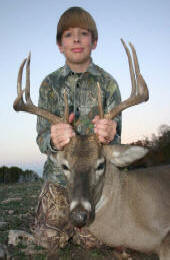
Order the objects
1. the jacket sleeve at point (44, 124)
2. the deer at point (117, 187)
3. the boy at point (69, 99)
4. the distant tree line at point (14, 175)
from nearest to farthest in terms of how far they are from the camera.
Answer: the deer at point (117, 187) → the jacket sleeve at point (44, 124) → the boy at point (69, 99) → the distant tree line at point (14, 175)

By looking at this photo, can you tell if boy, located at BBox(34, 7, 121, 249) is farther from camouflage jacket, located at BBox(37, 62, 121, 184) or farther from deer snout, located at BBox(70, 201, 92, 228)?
deer snout, located at BBox(70, 201, 92, 228)

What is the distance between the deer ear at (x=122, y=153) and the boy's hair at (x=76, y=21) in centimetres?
223

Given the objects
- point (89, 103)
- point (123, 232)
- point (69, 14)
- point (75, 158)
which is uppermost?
point (69, 14)

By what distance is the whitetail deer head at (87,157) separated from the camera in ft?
11.9

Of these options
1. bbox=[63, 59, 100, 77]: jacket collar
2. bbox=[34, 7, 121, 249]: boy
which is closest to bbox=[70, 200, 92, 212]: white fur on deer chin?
bbox=[34, 7, 121, 249]: boy

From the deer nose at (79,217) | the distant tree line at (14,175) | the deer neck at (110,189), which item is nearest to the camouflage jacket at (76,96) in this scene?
the deer neck at (110,189)

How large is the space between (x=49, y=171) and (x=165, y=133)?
19926 mm

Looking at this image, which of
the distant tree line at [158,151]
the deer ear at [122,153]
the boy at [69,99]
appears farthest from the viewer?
the distant tree line at [158,151]

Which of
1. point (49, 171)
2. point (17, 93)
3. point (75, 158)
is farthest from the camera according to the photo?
point (49, 171)

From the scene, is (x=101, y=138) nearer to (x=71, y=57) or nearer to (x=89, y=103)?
(x=89, y=103)

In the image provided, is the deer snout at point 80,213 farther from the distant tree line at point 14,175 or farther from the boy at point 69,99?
the distant tree line at point 14,175

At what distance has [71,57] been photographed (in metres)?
5.45

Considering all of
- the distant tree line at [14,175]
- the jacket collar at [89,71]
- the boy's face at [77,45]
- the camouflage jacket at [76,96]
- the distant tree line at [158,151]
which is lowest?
the distant tree line at [14,175]

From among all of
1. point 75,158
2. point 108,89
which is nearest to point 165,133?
point 108,89
